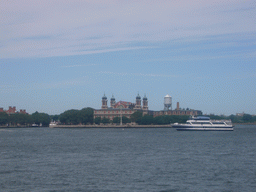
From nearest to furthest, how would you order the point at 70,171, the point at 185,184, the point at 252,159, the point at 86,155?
the point at 185,184
the point at 70,171
the point at 252,159
the point at 86,155

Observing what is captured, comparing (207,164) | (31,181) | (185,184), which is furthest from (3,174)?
(207,164)

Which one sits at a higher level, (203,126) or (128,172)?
(203,126)

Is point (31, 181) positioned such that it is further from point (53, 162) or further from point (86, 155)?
point (86, 155)

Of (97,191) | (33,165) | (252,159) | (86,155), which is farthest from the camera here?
(86,155)

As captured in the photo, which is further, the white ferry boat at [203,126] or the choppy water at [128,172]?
the white ferry boat at [203,126]

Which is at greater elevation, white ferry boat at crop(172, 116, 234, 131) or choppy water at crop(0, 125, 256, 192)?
white ferry boat at crop(172, 116, 234, 131)

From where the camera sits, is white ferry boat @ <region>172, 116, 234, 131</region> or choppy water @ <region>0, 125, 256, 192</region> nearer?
choppy water @ <region>0, 125, 256, 192</region>

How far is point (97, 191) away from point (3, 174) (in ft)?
37.5

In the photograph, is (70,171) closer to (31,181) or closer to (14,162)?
(31,181)

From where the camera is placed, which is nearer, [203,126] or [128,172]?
[128,172]

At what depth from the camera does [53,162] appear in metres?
45.9

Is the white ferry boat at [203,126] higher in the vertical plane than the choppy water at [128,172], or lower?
higher

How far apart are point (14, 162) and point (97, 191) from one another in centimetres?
1881

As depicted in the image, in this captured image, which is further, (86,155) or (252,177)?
(86,155)
